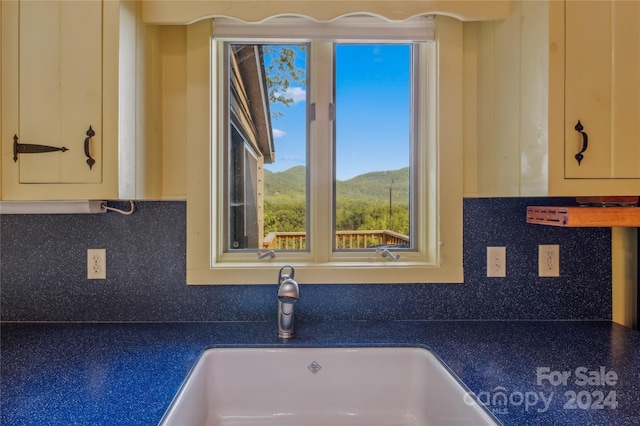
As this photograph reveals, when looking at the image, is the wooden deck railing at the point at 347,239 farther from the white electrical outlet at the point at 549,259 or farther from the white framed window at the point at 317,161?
the white electrical outlet at the point at 549,259

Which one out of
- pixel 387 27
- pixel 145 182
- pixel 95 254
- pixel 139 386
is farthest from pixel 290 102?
pixel 139 386

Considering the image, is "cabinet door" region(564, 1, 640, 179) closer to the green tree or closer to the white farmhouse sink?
the white farmhouse sink

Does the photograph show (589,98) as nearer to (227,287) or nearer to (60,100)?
(227,287)

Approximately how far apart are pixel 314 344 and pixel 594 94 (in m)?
1.11

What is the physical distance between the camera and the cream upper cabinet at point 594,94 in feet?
3.22

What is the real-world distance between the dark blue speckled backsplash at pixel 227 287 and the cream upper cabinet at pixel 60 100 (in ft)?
1.00

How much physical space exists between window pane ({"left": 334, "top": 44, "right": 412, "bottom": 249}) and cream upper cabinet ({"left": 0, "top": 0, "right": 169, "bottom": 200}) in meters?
0.82

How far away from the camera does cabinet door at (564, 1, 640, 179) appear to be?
98 cm

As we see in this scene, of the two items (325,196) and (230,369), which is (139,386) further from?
(325,196)

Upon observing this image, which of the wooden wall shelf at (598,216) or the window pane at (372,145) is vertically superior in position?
the window pane at (372,145)

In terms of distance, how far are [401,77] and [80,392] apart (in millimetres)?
1503

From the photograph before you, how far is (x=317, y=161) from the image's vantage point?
4.61 feet

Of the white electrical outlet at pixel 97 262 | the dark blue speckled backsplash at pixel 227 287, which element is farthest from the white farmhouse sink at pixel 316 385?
the white electrical outlet at pixel 97 262

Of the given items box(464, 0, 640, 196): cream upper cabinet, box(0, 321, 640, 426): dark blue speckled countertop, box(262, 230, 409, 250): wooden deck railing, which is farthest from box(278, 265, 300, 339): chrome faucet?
box(464, 0, 640, 196): cream upper cabinet
